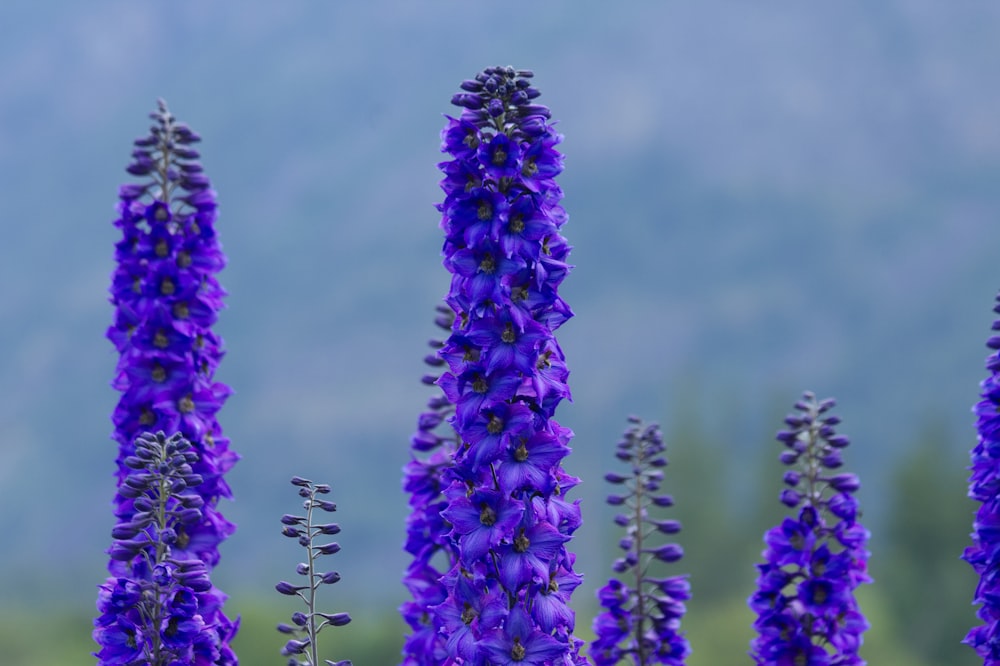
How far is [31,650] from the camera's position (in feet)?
161

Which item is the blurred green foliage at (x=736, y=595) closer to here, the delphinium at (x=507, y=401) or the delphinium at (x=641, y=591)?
the delphinium at (x=641, y=591)

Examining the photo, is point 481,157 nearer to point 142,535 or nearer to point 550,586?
point 550,586

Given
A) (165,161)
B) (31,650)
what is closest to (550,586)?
(165,161)

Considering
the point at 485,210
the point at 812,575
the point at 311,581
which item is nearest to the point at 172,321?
the point at 311,581

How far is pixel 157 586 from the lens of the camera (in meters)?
9.38

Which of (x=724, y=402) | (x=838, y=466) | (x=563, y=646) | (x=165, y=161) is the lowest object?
(x=563, y=646)

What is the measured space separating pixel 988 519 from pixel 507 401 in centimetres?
378

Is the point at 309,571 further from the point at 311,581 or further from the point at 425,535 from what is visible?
the point at 425,535

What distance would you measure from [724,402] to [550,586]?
190 m

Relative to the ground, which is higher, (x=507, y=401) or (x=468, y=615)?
(x=507, y=401)

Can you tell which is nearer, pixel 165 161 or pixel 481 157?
pixel 481 157

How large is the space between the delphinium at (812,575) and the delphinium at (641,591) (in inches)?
27.2

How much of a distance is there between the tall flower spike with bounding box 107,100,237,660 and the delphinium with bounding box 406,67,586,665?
2723 mm

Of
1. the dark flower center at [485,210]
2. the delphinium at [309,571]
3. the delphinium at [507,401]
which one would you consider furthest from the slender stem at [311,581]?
the dark flower center at [485,210]
